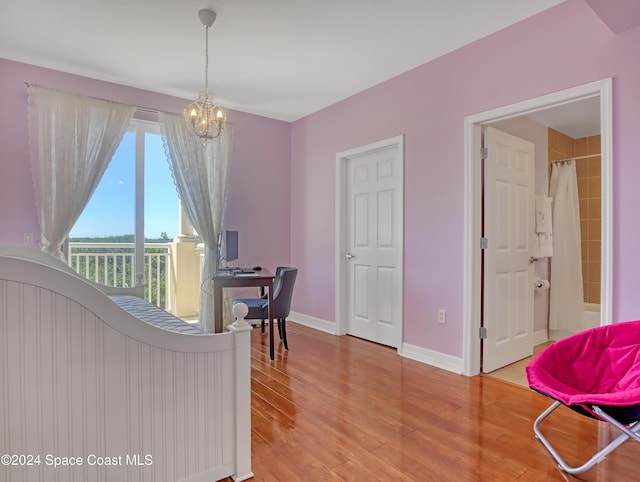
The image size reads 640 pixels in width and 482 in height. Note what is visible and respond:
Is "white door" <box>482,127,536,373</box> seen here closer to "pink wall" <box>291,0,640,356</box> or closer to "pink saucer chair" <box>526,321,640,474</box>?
"pink wall" <box>291,0,640,356</box>

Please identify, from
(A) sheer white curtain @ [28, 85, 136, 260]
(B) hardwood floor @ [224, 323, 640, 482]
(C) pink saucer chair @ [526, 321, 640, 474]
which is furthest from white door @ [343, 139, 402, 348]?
(A) sheer white curtain @ [28, 85, 136, 260]

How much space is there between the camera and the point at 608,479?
5.56ft

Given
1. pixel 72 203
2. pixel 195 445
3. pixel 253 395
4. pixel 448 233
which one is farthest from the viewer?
pixel 72 203

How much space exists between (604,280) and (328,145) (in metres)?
3.11

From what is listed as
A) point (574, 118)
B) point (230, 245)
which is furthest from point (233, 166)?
point (574, 118)

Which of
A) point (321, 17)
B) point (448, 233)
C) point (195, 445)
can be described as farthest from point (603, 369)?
point (321, 17)

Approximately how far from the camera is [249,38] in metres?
2.99

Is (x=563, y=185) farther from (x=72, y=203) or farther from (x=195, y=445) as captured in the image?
(x=72, y=203)

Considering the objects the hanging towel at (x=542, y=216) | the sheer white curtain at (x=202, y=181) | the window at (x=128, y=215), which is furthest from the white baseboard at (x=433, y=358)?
the window at (x=128, y=215)

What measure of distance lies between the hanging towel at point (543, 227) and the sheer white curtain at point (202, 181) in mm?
3383

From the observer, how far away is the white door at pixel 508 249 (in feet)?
10.2

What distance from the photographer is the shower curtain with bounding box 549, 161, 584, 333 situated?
3.98 m

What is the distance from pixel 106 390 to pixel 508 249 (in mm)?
3135

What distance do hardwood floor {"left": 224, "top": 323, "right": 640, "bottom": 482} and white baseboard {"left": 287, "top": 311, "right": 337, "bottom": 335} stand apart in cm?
118
